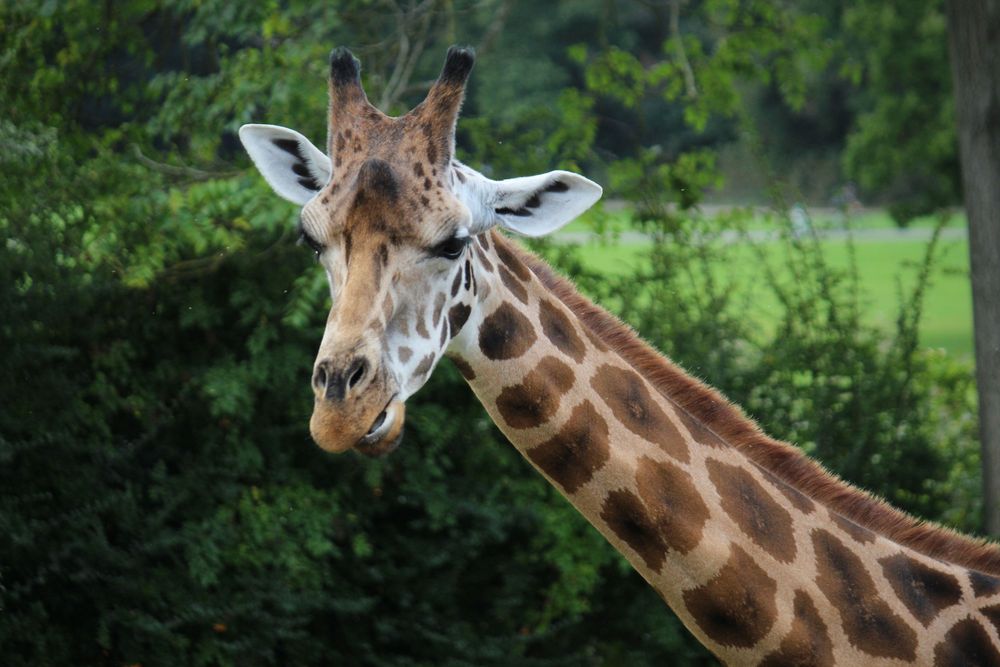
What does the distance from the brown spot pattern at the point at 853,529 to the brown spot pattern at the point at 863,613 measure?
0.36 ft

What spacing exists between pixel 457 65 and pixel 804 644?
177 cm

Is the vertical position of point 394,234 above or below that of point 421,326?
above

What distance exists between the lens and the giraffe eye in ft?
10.1

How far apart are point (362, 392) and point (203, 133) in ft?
11.2

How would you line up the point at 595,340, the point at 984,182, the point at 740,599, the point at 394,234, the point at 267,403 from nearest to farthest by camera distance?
1. the point at 394,234
2. the point at 740,599
3. the point at 595,340
4. the point at 267,403
5. the point at 984,182

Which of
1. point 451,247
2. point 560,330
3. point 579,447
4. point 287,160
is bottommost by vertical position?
point 579,447

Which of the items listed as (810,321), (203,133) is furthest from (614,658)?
(203,133)

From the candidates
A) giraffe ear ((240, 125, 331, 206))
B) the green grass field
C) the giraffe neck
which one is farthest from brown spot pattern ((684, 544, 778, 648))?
the green grass field

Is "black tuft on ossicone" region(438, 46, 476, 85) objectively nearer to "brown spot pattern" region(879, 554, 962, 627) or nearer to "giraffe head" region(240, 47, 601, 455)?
"giraffe head" region(240, 47, 601, 455)

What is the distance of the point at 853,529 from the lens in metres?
3.47

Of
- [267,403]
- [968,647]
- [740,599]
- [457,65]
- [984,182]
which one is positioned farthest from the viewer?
[984,182]

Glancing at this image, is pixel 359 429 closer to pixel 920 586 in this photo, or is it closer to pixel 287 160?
pixel 287 160

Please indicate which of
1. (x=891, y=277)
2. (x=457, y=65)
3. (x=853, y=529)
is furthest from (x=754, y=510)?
(x=891, y=277)

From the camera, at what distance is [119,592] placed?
5.41m
